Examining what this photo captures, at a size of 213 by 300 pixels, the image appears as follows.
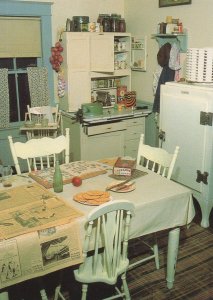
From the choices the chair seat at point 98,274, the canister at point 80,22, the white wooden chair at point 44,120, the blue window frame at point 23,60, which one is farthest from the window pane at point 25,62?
the chair seat at point 98,274

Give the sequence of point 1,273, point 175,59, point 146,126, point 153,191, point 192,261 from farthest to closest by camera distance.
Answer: point 146,126 → point 175,59 → point 192,261 → point 153,191 → point 1,273

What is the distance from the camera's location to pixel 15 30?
452cm

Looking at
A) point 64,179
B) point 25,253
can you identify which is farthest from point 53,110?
point 25,253

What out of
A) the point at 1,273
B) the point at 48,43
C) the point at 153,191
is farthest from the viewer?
the point at 48,43

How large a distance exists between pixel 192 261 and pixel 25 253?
1.66 m

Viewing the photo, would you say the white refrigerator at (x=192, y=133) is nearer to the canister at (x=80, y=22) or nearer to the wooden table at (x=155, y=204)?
the wooden table at (x=155, y=204)

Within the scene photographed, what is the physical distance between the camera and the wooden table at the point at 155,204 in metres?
2.16

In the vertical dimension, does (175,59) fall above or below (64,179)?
above

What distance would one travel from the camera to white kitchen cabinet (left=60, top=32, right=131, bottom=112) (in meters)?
4.64

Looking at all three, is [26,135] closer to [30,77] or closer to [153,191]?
[30,77]

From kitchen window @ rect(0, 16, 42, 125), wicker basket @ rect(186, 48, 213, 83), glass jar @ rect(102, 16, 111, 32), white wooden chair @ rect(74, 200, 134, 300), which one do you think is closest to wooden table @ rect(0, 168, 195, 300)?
white wooden chair @ rect(74, 200, 134, 300)

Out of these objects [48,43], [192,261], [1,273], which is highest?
[48,43]

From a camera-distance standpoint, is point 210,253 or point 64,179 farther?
point 210,253

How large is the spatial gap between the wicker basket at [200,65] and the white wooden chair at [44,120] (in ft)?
5.92
